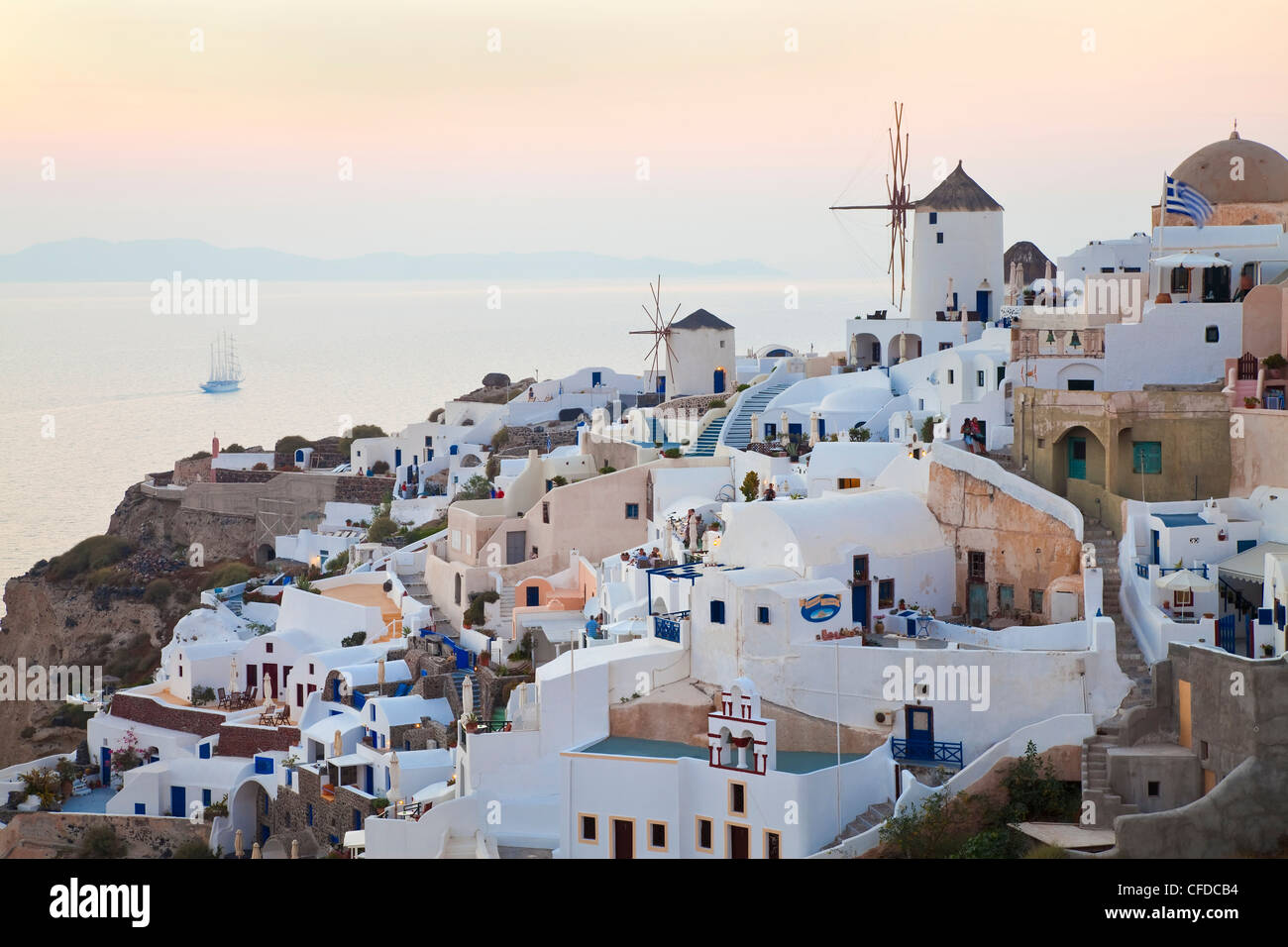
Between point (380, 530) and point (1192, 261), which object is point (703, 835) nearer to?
point (1192, 261)

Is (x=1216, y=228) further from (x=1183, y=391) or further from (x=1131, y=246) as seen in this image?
(x=1183, y=391)

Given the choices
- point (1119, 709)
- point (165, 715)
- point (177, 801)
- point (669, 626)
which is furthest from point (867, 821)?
point (165, 715)

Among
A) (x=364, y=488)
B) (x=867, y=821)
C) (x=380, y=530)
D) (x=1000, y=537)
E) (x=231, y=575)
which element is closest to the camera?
(x=867, y=821)

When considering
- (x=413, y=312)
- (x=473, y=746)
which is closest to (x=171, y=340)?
(x=413, y=312)

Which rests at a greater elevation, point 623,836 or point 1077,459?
point 1077,459

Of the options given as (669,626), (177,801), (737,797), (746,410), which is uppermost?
(746,410)

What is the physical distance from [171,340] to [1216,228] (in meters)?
126

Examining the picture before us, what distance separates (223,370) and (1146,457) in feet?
316

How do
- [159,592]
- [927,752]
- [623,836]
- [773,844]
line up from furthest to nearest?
[159,592]
[927,752]
[623,836]
[773,844]

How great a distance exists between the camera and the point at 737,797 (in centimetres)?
1794

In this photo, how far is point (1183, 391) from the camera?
22250mm

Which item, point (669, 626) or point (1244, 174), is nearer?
point (669, 626)

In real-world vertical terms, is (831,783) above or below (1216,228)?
below

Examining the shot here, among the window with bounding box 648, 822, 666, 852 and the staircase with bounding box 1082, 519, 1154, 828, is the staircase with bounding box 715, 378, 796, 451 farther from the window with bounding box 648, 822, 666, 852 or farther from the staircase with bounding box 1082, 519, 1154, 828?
the window with bounding box 648, 822, 666, 852
